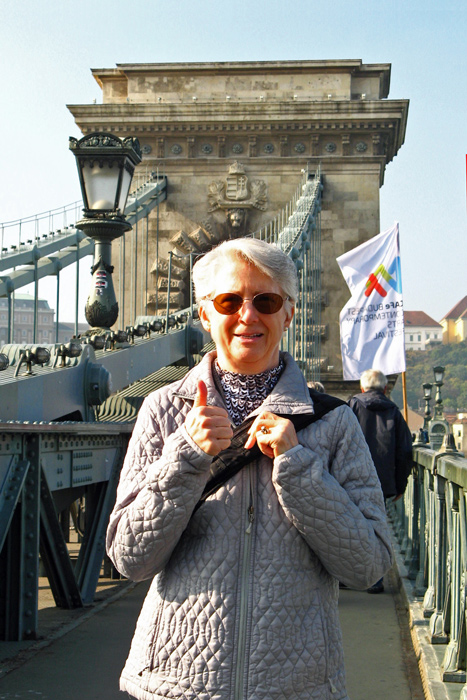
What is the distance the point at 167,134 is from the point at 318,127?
2.99 m

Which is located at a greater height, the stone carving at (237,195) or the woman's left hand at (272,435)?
the stone carving at (237,195)

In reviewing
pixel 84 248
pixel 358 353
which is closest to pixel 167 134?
pixel 84 248

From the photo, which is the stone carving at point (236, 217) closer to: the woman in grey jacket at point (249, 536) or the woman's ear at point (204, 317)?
the woman's ear at point (204, 317)

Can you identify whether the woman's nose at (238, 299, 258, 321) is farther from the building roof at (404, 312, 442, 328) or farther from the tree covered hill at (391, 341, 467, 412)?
the building roof at (404, 312, 442, 328)

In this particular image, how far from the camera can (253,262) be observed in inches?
79.8

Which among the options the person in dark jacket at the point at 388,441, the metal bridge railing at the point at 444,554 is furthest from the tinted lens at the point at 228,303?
the person in dark jacket at the point at 388,441

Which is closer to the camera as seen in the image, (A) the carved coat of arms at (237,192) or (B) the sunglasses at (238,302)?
(B) the sunglasses at (238,302)

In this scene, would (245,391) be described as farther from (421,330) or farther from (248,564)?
(421,330)

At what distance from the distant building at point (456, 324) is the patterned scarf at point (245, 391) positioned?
119647 mm

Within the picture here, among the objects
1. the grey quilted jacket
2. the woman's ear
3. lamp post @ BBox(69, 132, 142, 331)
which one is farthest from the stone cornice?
the grey quilted jacket

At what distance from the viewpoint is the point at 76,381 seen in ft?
19.3

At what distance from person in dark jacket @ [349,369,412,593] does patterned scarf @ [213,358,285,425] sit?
4072mm

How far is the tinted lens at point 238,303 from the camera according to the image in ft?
6.64

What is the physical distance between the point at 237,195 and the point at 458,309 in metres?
110
